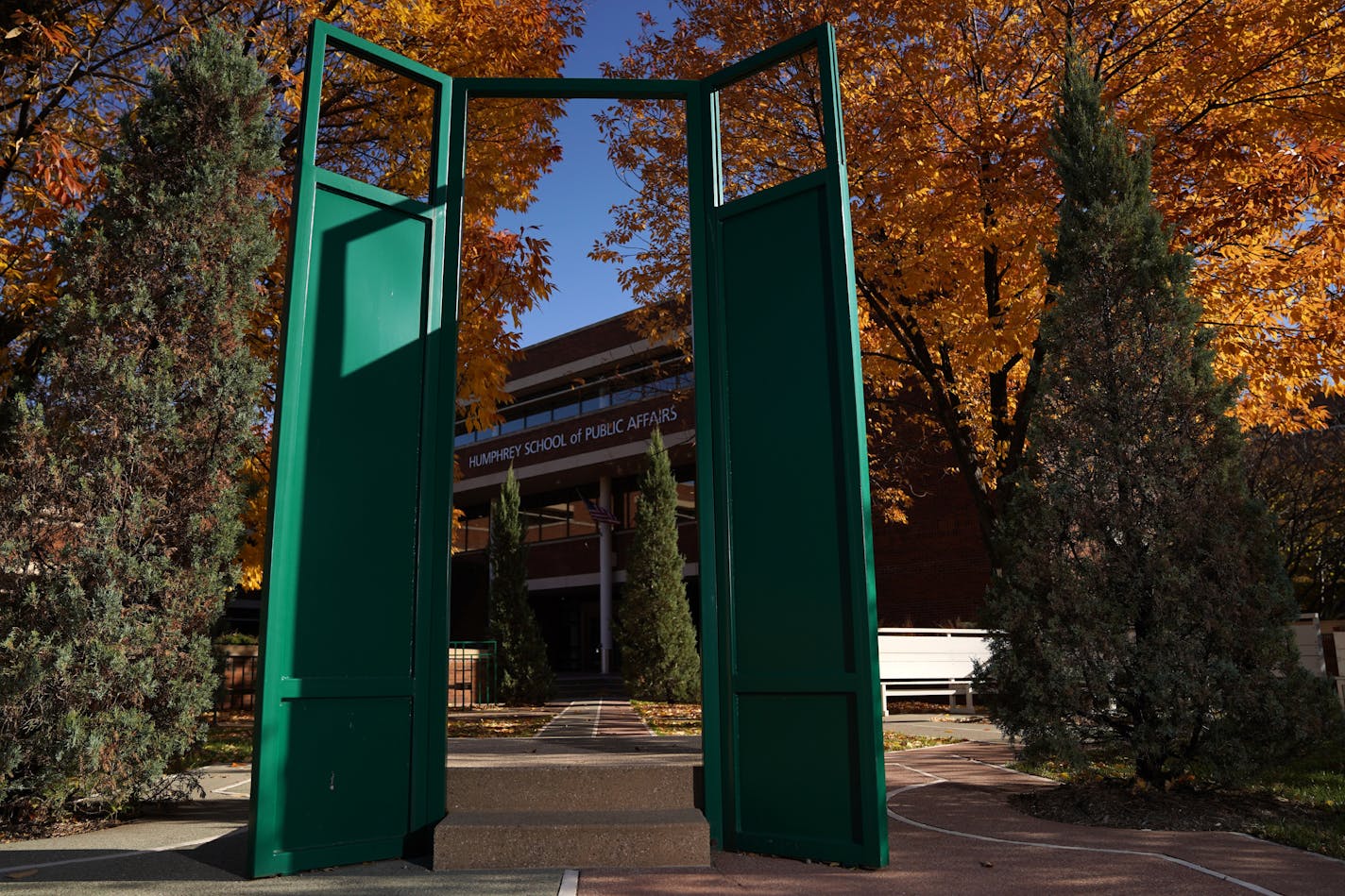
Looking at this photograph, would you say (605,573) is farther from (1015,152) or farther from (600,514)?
(1015,152)

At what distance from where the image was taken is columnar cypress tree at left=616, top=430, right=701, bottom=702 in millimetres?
17000

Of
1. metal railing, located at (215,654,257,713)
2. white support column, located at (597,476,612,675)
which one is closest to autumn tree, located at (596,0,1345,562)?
metal railing, located at (215,654,257,713)

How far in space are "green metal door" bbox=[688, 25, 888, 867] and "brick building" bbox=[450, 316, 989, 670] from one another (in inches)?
683

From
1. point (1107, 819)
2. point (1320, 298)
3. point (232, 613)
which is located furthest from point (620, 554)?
point (1107, 819)

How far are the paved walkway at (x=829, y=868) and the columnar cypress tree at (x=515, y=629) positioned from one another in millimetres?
11663

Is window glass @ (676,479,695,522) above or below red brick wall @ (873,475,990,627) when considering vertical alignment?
above

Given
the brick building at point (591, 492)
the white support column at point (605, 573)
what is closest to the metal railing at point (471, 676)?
the brick building at point (591, 492)

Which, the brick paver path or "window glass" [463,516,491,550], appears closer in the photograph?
the brick paver path

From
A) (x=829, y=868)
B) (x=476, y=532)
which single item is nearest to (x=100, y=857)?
(x=829, y=868)

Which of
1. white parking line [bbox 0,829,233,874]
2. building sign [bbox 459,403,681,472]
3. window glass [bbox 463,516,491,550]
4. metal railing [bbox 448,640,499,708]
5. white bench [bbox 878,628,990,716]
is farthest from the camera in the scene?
window glass [bbox 463,516,491,550]

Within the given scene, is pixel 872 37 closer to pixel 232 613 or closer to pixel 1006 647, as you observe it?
pixel 1006 647

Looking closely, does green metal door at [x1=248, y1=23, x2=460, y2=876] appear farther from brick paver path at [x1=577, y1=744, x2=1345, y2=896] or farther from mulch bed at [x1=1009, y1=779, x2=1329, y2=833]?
mulch bed at [x1=1009, y1=779, x2=1329, y2=833]

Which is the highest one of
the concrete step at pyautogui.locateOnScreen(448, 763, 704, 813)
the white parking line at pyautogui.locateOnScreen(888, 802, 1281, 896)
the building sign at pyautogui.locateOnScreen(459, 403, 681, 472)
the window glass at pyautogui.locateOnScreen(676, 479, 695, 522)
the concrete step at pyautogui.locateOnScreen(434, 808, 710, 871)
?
the building sign at pyautogui.locateOnScreen(459, 403, 681, 472)

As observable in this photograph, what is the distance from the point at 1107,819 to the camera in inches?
227
